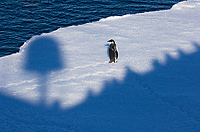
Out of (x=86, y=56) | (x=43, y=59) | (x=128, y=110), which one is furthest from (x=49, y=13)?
(x=128, y=110)

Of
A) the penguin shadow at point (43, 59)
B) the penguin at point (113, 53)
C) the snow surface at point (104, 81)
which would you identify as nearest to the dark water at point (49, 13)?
the penguin shadow at point (43, 59)

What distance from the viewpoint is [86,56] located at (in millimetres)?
7113

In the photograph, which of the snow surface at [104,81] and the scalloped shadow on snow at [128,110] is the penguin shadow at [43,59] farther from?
the scalloped shadow on snow at [128,110]

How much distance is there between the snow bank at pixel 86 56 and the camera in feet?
19.0

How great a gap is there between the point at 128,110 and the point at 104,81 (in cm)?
119

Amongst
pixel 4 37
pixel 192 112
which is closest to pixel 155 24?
pixel 192 112

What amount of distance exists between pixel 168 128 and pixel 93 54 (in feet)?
10.9

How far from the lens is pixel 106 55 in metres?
7.21

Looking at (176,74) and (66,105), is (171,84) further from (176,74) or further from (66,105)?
(66,105)

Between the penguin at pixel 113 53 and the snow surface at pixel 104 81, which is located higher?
the penguin at pixel 113 53

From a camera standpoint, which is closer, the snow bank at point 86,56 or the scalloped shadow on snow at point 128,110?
the scalloped shadow on snow at point 128,110

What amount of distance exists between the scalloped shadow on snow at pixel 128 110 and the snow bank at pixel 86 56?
0.25m

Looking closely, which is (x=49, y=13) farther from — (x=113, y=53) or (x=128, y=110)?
(x=128, y=110)

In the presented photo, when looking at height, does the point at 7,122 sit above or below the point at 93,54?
below
